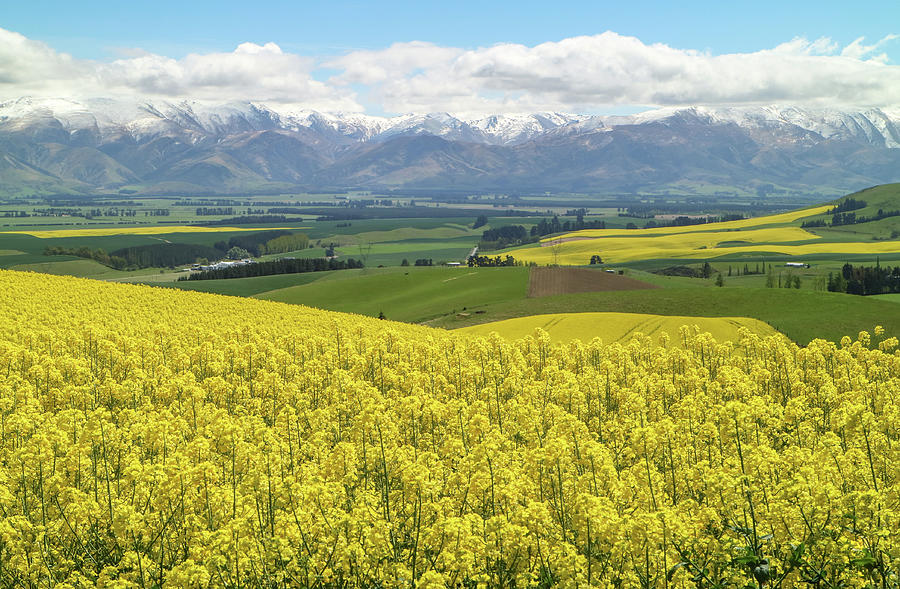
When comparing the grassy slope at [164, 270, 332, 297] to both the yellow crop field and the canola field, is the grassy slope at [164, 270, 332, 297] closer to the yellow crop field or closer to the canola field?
the yellow crop field

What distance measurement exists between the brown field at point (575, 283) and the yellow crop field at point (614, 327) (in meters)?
34.4

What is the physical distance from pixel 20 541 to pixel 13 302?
6468 cm

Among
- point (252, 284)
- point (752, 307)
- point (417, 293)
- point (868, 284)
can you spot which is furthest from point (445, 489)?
point (252, 284)

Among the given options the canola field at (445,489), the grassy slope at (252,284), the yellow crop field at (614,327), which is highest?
the canola field at (445,489)

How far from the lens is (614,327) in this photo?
83.8 metres

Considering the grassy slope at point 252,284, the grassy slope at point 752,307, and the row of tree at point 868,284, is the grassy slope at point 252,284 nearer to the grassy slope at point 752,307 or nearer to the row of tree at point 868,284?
the grassy slope at point 752,307

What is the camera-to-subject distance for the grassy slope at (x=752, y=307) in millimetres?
80938

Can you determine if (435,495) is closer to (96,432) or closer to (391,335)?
(96,432)

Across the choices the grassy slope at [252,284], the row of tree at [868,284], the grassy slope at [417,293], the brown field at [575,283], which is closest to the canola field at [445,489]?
the grassy slope at [417,293]

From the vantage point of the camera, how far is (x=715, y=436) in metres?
25.5

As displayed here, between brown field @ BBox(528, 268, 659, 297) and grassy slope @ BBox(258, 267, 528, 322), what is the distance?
2.61 metres

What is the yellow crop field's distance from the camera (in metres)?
78.6

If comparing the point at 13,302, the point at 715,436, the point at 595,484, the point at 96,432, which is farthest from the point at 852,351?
the point at 13,302

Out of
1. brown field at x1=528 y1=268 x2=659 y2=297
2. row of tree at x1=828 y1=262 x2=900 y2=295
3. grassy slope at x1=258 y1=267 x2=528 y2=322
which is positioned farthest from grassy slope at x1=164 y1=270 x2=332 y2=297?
row of tree at x1=828 y1=262 x2=900 y2=295
